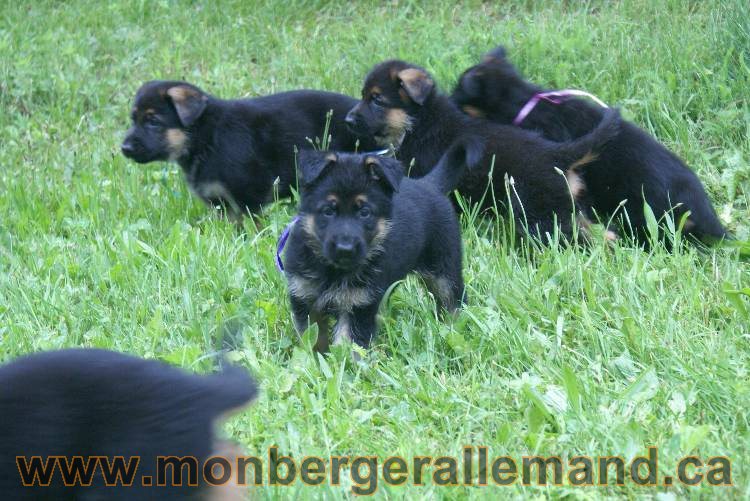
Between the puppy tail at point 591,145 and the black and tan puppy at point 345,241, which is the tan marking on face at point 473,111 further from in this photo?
the black and tan puppy at point 345,241

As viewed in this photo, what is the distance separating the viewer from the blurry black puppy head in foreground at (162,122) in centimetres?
617

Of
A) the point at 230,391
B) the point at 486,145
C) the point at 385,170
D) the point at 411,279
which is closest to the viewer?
the point at 230,391

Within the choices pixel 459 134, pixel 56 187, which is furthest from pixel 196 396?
pixel 56 187

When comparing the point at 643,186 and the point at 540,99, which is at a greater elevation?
the point at 540,99

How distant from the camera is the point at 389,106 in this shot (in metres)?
6.15

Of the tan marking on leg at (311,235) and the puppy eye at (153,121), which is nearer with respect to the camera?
the tan marking on leg at (311,235)

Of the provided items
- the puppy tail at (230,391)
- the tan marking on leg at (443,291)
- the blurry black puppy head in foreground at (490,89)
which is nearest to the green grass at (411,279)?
the tan marking on leg at (443,291)

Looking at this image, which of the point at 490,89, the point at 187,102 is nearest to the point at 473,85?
the point at 490,89

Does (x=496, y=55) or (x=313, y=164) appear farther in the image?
(x=496, y=55)

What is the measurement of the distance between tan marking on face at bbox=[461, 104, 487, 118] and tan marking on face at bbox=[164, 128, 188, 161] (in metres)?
1.77

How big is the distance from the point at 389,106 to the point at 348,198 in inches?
84.6

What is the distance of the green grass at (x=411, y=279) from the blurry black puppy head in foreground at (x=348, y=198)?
1.38 ft

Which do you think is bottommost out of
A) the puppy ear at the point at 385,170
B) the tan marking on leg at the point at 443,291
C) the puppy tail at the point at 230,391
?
the tan marking on leg at the point at 443,291

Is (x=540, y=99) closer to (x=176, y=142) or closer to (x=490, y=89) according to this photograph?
(x=490, y=89)
